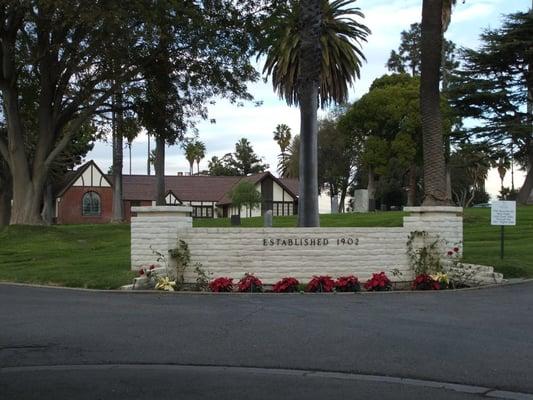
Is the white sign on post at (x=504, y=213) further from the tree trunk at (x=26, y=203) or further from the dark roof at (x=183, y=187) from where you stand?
the dark roof at (x=183, y=187)

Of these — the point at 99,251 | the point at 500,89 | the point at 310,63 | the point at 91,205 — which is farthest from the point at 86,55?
the point at 91,205

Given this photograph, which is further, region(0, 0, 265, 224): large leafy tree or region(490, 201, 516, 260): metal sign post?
region(0, 0, 265, 224): large leafy tree

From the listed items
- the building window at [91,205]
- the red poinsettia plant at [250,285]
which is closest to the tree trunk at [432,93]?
the red poinsettia plant at [250,285]

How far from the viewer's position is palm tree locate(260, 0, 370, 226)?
56.5 feet

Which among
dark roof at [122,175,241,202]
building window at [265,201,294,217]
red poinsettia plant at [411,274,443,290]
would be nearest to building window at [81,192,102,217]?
dark roof at [122,175,241,202]

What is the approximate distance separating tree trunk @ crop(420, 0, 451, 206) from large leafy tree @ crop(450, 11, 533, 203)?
78.2 ft

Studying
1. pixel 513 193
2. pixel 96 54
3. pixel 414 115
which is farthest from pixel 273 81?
pixel 513 193

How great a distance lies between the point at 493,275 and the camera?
14141 mm

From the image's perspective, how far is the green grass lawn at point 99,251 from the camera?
15.2 m

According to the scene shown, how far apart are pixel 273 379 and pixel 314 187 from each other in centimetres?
1103

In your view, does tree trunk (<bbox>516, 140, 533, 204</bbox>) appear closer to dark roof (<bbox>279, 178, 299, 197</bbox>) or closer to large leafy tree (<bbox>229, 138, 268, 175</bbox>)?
dark roof (<bbox>279, 178, 299, 197</bbox>)

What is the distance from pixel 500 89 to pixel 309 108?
27.1m

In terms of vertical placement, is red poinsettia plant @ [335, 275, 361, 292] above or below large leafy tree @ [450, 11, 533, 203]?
below

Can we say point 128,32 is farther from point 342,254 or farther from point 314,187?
point 342,254
